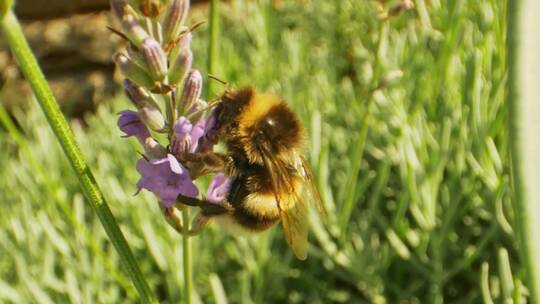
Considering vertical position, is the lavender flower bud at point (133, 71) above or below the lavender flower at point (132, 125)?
above

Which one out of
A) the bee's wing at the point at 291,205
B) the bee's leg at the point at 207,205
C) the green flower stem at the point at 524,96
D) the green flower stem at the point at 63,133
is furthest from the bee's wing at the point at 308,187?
the green flower stem at the point at 524,96

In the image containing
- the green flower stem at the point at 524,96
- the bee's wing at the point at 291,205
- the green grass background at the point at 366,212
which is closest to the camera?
the green flower stem at the point at 524,96

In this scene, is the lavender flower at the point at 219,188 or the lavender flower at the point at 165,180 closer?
the lavender flower at the point at 165,180

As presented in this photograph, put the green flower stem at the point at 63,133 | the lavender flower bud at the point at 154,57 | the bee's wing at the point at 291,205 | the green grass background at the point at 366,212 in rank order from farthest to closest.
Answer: the green grass background at the point at 366,212, the bee's wing at the point at 291,205, the lavender flower bud at the point at 154,57, the green flower stem at the point at 63,133

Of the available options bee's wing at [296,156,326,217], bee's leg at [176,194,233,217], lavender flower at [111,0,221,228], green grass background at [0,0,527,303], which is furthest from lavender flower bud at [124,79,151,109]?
green grass background at [0,0,527,303]

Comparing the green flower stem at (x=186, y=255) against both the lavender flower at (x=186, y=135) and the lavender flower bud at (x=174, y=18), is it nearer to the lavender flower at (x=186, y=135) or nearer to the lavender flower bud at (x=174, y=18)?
the lavender flower at (x=186, y=135)

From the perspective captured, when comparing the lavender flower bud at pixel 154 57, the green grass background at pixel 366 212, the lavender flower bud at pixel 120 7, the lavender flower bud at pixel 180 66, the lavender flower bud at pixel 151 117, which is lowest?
the green grass background at pixel 366 212
